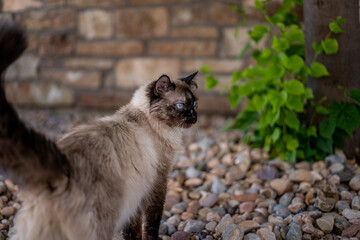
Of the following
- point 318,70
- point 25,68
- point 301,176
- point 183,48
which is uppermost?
point 183,48

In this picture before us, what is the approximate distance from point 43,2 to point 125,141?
3.92 m

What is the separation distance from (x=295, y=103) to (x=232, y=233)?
119cm

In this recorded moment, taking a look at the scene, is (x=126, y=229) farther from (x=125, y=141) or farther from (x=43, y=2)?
(x=43, y=2)

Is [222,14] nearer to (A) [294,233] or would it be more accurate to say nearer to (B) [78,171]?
(A) [294,233]

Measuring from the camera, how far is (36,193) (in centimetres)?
161

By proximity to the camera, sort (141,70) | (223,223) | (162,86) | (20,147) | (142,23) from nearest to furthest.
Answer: (20,147)
(162,86)
(223,223)
(142,23)
(141,70)

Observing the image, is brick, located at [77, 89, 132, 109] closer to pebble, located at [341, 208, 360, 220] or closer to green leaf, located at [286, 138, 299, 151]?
green leaf, located at [286, 138, 299, 151]

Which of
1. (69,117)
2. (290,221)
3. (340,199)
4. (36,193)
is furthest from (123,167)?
(69,117)

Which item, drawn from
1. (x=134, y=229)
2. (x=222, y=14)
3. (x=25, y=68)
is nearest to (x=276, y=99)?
(x=134, y=229)

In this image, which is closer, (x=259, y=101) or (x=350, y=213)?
(x=350, y=213)

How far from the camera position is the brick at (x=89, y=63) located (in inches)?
198

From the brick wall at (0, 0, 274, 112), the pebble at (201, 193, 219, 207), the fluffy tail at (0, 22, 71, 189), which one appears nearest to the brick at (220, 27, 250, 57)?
the brick wall at (0, 0, 274, 112)

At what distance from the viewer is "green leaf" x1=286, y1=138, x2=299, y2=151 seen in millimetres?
3059

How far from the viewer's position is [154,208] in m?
2.19
